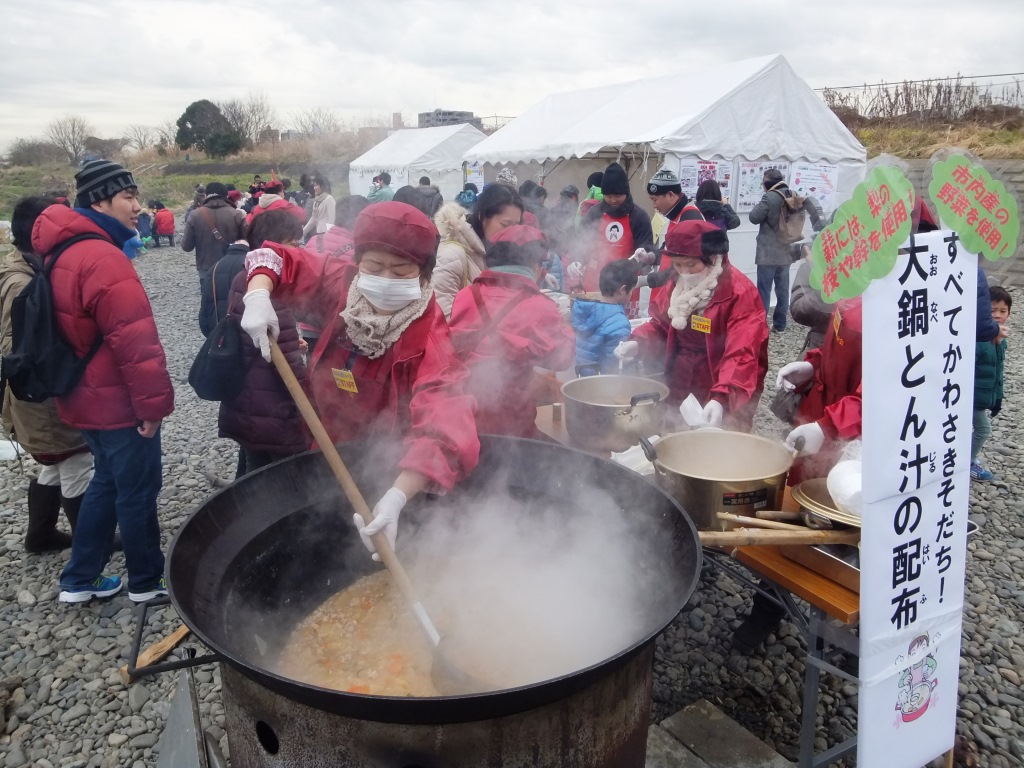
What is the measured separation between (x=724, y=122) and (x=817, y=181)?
88.2 inches

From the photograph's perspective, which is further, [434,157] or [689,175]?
[434,157]

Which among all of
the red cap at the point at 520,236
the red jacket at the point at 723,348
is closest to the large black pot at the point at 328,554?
the red jacket at the point at 723,348

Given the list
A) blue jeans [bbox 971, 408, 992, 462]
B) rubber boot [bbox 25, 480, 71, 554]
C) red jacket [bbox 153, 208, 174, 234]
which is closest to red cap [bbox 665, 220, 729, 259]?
blue jeans [bbox 971, 408, 992, 462]

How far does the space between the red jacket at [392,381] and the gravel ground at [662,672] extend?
1646mm

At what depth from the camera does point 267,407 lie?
356 cm

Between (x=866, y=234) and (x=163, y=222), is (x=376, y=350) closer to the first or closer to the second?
(x=866, y=234)

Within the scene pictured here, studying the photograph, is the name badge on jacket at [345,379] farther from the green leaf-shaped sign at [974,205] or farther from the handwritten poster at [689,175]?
the handwritten poster at [689,175]

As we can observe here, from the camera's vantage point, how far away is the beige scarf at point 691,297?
11.3ft

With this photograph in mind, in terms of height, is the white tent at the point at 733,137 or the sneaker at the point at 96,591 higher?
the white tent at the point at 733,137

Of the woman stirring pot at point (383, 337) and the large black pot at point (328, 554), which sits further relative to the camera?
the woman stirring pot at point (383, 337)

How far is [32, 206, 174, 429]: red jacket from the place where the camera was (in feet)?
10.1

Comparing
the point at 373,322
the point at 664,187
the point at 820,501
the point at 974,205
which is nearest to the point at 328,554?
the point at 373,322

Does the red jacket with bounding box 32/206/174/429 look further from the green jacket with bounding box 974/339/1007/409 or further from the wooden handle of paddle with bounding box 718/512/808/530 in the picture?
the green jacket with bounding box 974/339/1007/409

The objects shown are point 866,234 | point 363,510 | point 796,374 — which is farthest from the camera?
point 796,374
